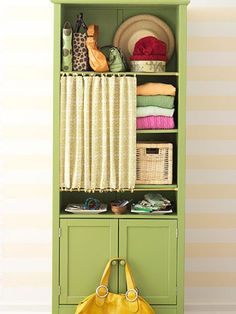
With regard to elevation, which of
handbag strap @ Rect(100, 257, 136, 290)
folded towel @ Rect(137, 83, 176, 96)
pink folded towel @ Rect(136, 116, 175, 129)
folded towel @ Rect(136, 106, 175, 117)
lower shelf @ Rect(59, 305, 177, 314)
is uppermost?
folded towel @ Rect(137, 83, 176, 96)

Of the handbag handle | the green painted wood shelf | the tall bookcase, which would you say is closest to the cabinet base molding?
the tall bookcase

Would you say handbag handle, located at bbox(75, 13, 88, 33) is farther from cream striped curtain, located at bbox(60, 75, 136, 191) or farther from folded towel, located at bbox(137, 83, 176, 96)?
folded towel, located at bbox(137, 83, 176, 96)

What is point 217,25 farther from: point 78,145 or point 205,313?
point 205,313

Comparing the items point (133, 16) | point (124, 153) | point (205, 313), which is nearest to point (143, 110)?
point (124, 153)

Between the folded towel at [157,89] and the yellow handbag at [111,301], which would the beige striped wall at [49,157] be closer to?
the folded towel at [157,89]

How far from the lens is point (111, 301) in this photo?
3748mm

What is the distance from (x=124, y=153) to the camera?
148 inches

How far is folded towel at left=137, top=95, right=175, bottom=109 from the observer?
3.79m

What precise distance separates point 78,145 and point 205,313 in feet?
4.74

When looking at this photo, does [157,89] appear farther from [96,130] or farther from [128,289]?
[128,289]

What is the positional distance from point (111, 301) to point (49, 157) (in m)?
1.04

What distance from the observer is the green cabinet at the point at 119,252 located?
3.79 meters

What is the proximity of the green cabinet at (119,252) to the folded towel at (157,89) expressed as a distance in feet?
2.47

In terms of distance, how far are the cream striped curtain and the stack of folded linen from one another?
2.5 inches
